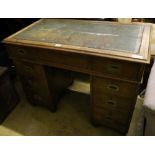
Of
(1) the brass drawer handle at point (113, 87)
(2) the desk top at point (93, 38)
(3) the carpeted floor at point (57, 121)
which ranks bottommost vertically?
(3) the carpeted floor at point (57, 121)

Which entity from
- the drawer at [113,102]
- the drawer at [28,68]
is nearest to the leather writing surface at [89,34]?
the drawer at [28,68]

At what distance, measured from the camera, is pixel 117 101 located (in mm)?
1164

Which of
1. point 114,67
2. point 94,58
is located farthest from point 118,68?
point 94,58

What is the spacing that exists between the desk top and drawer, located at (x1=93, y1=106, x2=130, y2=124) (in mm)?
489

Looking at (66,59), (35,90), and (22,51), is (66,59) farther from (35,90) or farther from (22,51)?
(35,90)

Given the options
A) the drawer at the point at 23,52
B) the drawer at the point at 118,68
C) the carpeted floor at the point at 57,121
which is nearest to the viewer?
the drawer at the point at 118,68

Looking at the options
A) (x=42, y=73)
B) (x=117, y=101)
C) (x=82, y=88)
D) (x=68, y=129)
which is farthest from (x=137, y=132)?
(x=42, y=73)

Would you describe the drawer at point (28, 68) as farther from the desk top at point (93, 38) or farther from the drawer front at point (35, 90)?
the desk top at point (93, 38)

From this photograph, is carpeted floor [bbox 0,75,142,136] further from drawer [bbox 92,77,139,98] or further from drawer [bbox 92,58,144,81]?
drawer [bbox 92,58,144,81]

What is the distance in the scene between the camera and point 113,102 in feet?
3.91

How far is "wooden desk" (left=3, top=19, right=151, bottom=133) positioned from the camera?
3.21 feet

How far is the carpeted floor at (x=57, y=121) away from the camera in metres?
1.43

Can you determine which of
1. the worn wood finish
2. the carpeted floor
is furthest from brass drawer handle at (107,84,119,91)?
the worn wood finish

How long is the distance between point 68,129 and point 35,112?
15.5 inches
